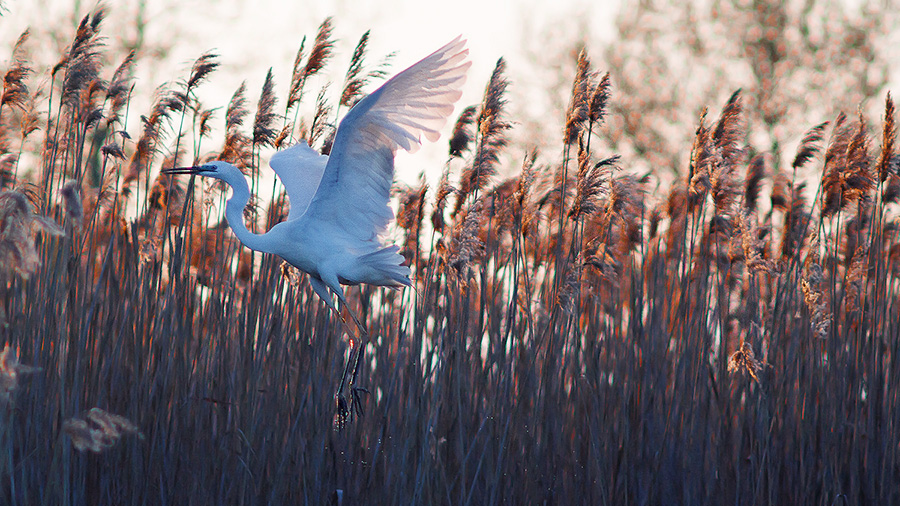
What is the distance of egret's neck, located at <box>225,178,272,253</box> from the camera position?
3904mm

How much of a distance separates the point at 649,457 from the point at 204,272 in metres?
2.07

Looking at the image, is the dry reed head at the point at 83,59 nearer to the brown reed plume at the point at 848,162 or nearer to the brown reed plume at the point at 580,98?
the brown reed plume at the point at 580,98

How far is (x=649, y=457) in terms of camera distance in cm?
377

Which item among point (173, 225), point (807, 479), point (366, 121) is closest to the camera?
point (366, 121)

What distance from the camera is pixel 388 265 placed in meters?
4.08

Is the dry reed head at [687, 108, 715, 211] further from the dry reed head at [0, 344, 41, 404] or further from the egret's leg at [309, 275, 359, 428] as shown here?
the dry reed head at [0, 344, 41, 404]

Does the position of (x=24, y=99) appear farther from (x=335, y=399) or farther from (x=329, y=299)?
(x=335, y=399)

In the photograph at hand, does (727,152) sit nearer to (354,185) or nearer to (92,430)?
(354,185)

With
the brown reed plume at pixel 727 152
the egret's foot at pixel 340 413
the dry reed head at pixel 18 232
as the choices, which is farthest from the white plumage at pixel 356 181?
the dry reed head at pixel 18 232

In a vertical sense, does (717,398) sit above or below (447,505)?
above

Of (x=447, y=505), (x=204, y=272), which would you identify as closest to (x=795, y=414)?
(x=447, y=505)

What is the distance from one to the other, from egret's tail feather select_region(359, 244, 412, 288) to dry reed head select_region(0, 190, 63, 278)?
192 cm

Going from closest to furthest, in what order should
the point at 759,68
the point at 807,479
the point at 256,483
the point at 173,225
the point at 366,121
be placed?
the point at 256,483, the point at 366,121, the point at 807,479, the point at 173,225, the point at 759,68

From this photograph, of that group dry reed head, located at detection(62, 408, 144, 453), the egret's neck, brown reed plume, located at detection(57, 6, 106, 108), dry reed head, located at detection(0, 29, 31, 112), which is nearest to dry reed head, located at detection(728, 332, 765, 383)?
the egret's neck
